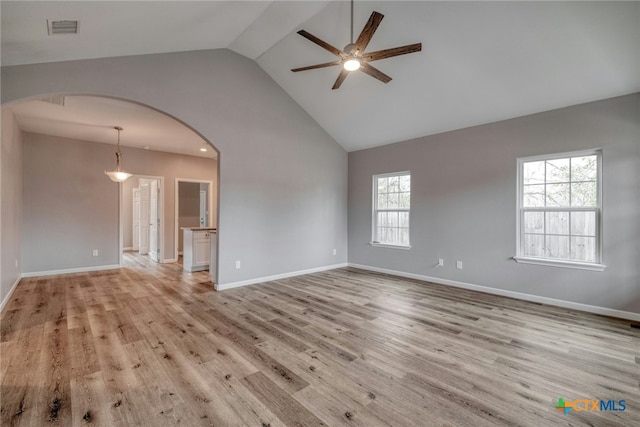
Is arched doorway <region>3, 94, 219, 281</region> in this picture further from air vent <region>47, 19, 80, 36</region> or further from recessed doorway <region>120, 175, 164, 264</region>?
air vent <region>47, 19, 80, 36</region>

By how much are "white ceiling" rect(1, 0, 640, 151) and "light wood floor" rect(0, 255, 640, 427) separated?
A: 277 cm

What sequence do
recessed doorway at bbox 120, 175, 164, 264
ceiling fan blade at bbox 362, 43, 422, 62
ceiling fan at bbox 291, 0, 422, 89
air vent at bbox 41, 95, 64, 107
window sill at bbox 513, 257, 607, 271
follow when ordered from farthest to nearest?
recessed doorway at bbox 120, 175, 164, 264, air vent at bbox 41, 95, 64, 107, window sill at bbox 513, 257, 607, 271, ceiling fan blade at bbox 362, 43, 422, 62, ceiling fan at bbox 291, 0, 422, 89

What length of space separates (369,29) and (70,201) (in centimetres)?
685

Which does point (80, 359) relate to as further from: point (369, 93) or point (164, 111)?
point (369, 93)

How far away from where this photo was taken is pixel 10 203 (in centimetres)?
424

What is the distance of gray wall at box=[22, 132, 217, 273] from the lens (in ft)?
18.1

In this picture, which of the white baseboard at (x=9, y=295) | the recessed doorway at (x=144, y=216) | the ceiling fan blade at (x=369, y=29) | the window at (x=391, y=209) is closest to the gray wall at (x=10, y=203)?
the white baseboard at (x=9, y=295)

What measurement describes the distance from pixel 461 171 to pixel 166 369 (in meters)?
4.82

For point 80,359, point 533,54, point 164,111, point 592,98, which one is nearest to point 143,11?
point 164,111

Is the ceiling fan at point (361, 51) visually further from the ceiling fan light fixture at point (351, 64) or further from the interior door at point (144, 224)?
the interior door at point (144, 224)

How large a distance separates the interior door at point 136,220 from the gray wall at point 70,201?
2.88 metres

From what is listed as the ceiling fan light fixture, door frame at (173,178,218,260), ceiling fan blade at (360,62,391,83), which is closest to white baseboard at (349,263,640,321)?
ceiling fan blade at (360,62,391,83)

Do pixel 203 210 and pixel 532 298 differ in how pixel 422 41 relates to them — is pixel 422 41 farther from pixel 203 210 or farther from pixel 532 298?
pixel 203 210

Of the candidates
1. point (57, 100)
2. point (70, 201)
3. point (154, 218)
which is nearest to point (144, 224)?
point (154, 218)
